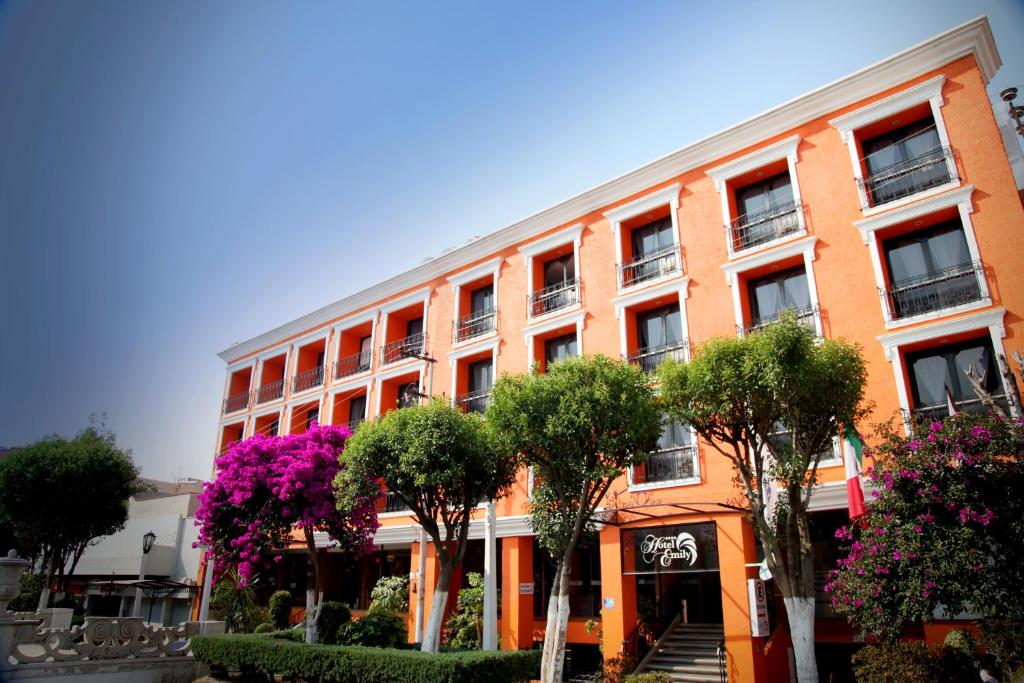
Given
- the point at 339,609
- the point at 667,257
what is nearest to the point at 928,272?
the point at 667,257

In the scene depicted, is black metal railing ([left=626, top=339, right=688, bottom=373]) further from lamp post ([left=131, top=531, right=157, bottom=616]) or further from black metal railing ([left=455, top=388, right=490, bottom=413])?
lamp post ([left=131, top=531, right=157, bottom=616])

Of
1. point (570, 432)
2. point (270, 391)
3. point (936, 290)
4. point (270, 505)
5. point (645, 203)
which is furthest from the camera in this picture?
point (270, 391)

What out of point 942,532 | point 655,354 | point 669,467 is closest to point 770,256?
point 655,354

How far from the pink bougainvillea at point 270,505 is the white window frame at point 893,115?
50.6 feet

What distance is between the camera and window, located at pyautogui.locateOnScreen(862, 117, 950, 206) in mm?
16641

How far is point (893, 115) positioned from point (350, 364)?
21492mm

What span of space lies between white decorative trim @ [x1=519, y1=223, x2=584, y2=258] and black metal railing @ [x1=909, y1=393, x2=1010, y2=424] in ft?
34.8

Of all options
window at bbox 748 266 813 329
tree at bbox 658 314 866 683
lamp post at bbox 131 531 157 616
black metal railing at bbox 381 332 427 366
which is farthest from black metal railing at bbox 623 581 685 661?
lamp post at bbox 131 531 157 616

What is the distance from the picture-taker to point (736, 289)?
18.8 meters

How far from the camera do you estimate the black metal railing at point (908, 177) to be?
54.0ft

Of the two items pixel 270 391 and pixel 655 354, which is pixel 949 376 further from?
pixel 270 391

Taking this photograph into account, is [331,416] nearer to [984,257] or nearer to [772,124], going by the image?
[772,124]

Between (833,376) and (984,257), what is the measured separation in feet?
18.2

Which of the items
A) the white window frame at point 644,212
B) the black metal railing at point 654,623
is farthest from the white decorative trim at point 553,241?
the black metal railing at point 654,623
